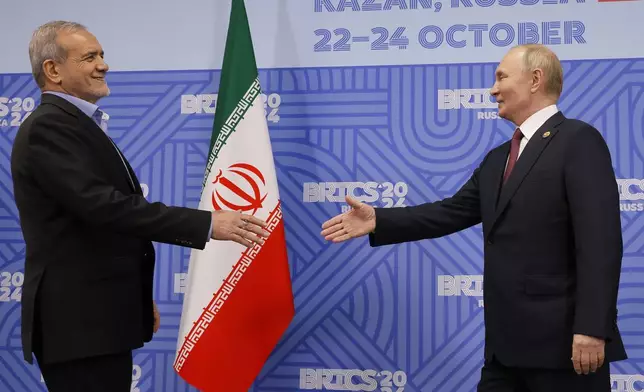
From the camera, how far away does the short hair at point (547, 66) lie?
84.6 inches

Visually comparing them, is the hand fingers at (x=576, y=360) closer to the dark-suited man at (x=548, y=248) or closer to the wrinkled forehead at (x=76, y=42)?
the dark-suited man at (x=548, y=248)

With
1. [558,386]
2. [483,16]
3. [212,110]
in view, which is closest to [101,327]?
[558,386]

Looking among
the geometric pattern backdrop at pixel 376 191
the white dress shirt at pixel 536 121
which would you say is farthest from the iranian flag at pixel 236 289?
the white dress shirt at pixel 536 121

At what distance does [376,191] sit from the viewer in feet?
10.0

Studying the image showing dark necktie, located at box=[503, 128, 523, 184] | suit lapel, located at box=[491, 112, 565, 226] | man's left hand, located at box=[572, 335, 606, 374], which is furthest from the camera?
dark necktie, located at box=[503, 128, 523, 184]

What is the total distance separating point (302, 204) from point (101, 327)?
1.36 m

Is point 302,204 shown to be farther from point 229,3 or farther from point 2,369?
point 2,369

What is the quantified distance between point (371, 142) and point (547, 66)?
3.44 feet

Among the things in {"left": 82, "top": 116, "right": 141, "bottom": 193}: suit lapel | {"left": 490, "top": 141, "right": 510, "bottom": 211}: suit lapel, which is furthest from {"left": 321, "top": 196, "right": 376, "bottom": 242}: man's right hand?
{"left": 82, "top": 116, "right": 141, "bottom": 193}: suit lapel

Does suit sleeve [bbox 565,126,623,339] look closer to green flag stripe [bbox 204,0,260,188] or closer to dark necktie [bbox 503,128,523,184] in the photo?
dark necktie [bbox 503,128,523,184]

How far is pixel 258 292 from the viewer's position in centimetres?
279

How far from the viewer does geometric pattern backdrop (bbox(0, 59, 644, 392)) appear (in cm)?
295

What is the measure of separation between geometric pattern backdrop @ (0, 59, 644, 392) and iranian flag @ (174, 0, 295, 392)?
0.94ft

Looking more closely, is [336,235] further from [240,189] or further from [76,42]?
[76,42]
